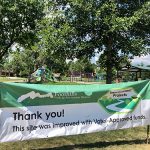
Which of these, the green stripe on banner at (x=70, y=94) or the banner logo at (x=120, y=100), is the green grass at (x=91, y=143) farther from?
the green stripe on banner at (x=70, y=94)

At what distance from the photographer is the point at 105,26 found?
15.1 meters

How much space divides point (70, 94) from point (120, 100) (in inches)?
59.0

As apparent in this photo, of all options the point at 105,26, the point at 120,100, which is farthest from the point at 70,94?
the point at 105,26

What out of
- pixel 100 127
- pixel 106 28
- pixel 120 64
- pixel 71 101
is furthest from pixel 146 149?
pixel 120 64

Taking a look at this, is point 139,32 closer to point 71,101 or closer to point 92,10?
point 92,10

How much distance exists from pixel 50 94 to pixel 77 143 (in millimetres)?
1694

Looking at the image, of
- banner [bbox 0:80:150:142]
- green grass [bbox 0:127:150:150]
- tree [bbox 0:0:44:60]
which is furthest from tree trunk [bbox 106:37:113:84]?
tree [bbox 0:0:44:60]

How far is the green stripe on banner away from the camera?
26.6 ft

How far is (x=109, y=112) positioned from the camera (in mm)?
9594

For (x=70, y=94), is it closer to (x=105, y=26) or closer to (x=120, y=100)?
(x=120, y=100)

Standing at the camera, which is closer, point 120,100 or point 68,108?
point 68,108

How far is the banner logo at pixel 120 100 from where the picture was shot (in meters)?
9.55

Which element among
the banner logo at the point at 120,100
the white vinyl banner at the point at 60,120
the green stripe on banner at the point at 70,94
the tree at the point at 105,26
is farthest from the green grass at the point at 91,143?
the tree at the point at 105,26

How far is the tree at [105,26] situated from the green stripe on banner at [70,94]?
195 inches
